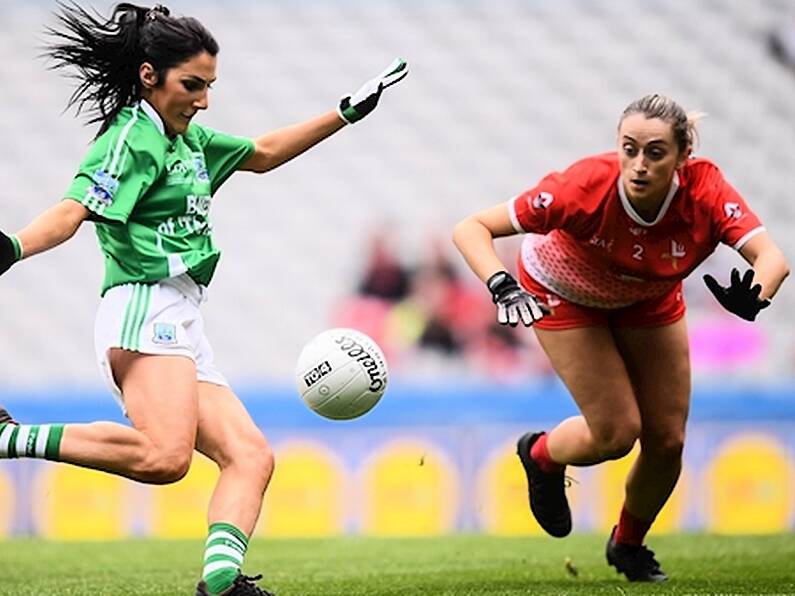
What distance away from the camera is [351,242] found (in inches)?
551

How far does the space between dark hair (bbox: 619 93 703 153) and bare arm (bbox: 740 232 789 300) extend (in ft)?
1.35

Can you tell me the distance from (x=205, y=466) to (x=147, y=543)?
54.7 inches

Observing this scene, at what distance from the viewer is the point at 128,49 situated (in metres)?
5.16

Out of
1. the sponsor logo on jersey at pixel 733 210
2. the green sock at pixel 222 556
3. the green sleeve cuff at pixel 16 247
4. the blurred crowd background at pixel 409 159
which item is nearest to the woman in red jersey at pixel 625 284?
the sponsor logo on jersey at pixel 733 210

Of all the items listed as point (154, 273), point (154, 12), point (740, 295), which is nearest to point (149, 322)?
point (154, 273)

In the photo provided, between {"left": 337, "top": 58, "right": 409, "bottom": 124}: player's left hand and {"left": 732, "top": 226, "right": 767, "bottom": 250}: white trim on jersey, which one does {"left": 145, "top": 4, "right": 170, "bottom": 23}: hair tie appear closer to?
{"left": 337, "top": 58, "right": 409, "bottom": 124}: player's left hand

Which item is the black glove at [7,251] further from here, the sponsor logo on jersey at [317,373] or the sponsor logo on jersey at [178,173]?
the sponsor logo on jersey at [317,373]

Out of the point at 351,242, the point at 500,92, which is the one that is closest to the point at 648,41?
the point at 500,92

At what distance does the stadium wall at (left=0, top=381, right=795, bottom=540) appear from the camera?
9.81 m

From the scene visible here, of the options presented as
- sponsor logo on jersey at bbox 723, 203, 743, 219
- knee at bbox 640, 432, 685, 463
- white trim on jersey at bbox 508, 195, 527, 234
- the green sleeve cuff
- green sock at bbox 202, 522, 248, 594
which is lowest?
green sock at bbox 202, 522, 248, 594

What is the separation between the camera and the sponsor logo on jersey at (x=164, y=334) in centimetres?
483

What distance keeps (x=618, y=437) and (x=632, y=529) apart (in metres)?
0.58

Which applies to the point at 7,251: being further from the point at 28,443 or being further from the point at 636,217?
the point at 636,217

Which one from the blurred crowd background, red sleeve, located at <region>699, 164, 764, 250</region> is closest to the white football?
red sleeve, located at <region>699, 164, 764, 250</region>
